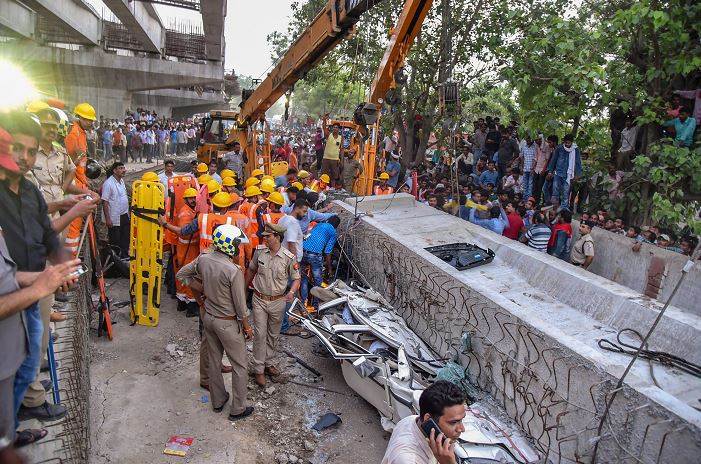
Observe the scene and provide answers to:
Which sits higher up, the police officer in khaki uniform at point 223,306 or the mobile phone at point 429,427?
the mobile phone at point 429,427

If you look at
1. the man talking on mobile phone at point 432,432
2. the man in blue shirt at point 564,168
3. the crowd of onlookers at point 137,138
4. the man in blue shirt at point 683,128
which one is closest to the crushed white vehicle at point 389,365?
the man talking on mobile phone at point 432,432

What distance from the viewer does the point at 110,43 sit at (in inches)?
858

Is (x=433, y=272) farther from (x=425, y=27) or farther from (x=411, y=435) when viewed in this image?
(x=425, y=27)

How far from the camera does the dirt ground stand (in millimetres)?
4559

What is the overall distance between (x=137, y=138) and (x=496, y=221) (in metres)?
17.4

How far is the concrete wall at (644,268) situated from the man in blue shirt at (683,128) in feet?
5.97

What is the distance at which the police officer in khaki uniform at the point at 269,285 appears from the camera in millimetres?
5422

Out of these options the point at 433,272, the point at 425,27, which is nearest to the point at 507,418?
the point at 433,272

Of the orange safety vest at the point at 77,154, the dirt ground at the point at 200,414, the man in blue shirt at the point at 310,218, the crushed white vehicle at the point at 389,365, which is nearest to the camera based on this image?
the crushed white vehicle at the point at 389,365

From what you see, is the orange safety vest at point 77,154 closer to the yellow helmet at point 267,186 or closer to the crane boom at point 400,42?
the yellow helmet at point 267,186

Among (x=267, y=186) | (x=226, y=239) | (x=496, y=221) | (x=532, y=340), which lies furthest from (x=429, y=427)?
(x=496, y=221)

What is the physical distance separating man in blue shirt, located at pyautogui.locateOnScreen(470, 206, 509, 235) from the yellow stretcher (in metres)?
5.08

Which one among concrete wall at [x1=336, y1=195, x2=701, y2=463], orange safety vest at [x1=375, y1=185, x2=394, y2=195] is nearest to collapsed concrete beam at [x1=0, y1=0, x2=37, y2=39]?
orange safety vest at [x1=375, y1=185, x2=394, y2=195]

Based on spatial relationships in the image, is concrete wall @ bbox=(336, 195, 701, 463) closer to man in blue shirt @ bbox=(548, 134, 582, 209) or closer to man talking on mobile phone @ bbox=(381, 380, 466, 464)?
man talking on mobile phone @ bbox=(381, 380, 466, 464)
